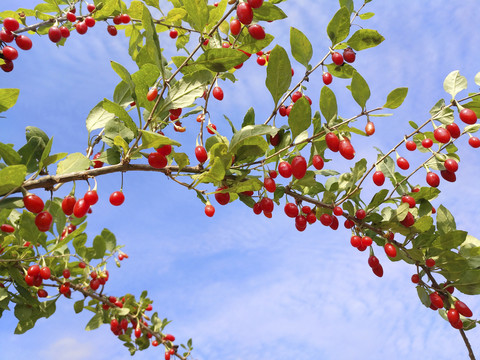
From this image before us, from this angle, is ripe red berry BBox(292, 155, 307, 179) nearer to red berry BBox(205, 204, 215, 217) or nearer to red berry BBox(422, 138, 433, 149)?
red berry BBox(205, 204, 215, 217)

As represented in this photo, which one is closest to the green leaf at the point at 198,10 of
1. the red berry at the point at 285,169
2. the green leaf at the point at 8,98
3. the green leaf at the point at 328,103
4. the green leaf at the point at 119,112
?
the green leaf at the point at 119,112

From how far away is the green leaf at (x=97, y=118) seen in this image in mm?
2510

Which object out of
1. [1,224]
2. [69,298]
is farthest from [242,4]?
[69,298]

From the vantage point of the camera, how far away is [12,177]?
180 centimetres

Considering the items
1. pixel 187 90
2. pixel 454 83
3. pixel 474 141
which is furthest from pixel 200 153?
pixel 474 141

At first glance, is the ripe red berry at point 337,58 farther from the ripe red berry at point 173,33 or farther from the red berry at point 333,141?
the ripe red berry at point 173,33

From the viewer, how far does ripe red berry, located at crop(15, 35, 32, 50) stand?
4004 mm

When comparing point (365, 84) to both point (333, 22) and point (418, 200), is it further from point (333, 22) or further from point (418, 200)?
point (418, 200)

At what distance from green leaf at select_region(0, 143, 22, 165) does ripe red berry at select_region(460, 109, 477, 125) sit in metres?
3.00

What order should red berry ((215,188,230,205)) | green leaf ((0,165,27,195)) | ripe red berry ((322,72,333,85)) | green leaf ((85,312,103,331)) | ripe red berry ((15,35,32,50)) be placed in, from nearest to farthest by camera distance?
green leaf ((0,165,27,195))
red berry ((215,188,230,205))
ripe red berry ((322,72,333,85))
ripe red berry ((15,35,32,50))
green leaf ((85,312,103,331))

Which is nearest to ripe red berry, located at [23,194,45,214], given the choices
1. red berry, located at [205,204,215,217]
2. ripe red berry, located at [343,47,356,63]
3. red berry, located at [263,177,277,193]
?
red berry, located at [205,204,215,217]

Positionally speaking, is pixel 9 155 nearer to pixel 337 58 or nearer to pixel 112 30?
pixel 337 58

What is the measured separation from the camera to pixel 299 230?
2756 millimetres

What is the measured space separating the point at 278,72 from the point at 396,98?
898mm
